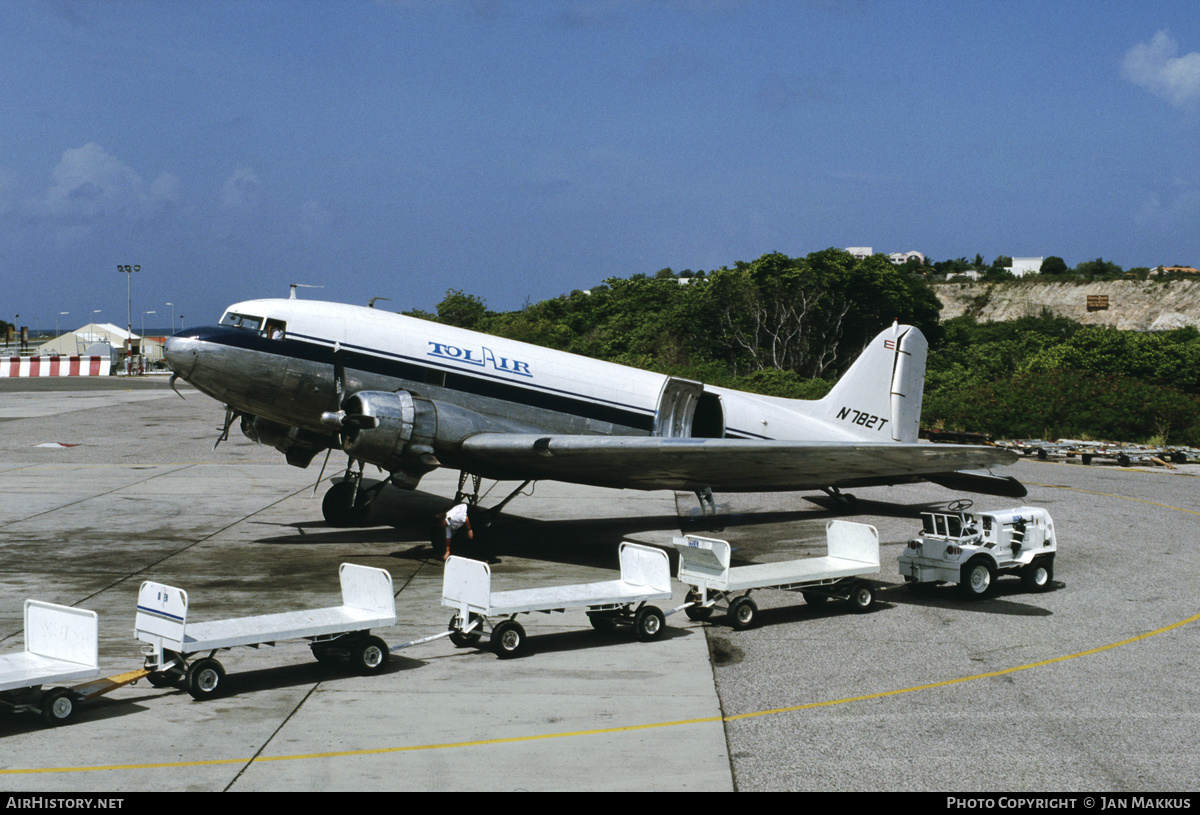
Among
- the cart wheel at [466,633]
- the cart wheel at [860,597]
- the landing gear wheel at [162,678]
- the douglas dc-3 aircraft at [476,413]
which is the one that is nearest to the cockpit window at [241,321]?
the douglas dc-3 aircraft at [476,413]

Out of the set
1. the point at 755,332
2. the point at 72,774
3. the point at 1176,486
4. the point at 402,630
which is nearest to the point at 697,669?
the point at 402,630

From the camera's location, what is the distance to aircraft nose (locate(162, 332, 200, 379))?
64.9 feet

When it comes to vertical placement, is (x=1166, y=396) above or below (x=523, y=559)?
above

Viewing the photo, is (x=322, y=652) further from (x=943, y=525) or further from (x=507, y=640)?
(x=943, y=525)

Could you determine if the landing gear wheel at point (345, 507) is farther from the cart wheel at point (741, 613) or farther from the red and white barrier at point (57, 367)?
the red and white barrier at point (57, 367)

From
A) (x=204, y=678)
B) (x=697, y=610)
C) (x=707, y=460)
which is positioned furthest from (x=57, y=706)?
(x=707, y=460)

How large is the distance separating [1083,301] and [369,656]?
126 metres

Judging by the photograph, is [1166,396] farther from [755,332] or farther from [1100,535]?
[755,332]

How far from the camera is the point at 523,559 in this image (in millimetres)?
20469

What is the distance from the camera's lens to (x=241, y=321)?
20891mm

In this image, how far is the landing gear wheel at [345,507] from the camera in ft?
79.4

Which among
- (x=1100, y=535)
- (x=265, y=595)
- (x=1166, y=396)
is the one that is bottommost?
(x=265, y=595)
